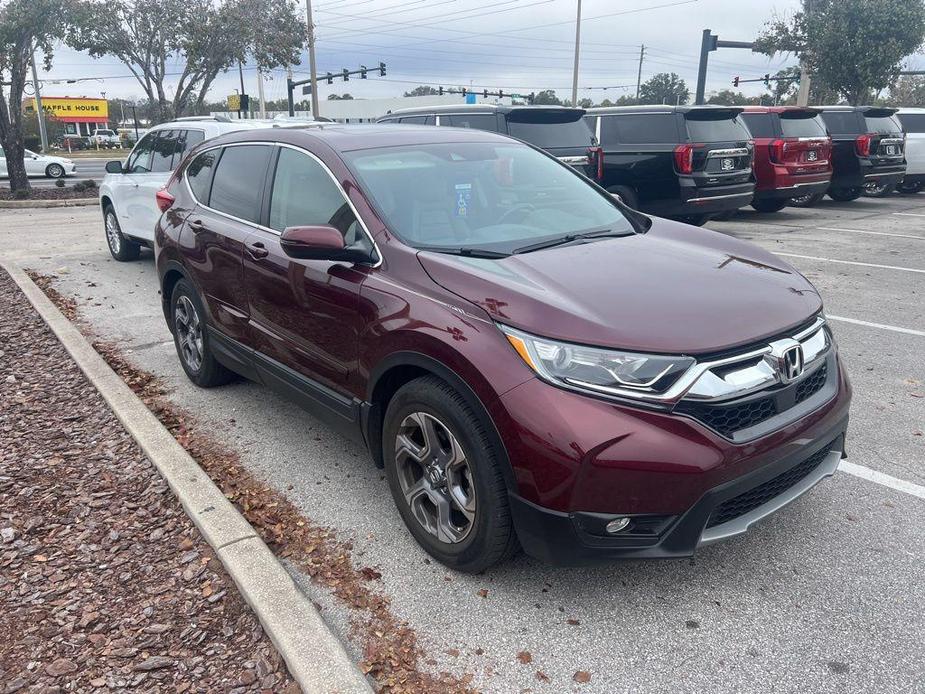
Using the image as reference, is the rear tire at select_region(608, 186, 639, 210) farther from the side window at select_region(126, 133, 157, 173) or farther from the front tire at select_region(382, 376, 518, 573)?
the front tire at select_region(382, 376, 518, 573)

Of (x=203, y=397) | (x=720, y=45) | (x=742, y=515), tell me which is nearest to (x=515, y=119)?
(x=203, y=397)

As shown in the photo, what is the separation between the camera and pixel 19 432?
4477 mm

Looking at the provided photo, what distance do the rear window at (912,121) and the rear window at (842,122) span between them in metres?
3.03

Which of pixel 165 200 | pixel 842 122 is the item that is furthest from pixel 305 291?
pixel 842 122

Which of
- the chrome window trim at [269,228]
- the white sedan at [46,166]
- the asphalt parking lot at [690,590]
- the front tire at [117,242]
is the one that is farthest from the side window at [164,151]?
the white sedan at [46,166]

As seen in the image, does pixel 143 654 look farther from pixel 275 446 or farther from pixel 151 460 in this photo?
pixel 275 446

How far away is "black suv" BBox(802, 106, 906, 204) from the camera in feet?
49.0

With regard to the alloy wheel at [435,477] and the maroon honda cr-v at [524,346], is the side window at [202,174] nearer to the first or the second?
the maroon honda cr-v at [524,346]

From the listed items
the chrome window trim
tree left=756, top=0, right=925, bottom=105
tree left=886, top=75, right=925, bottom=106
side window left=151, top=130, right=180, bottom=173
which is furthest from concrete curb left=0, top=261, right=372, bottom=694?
tree left=886, top=75, right=925, bottom=106

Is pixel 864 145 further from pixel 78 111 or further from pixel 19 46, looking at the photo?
pixel 78 111

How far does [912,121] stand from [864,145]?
375 centimetres

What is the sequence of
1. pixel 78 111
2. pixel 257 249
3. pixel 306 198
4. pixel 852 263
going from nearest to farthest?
pixel 306 198 < pixel 257 249 < pixel 852 263 < pixel 78 111

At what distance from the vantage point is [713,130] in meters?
11.4

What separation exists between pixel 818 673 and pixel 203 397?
408cm
